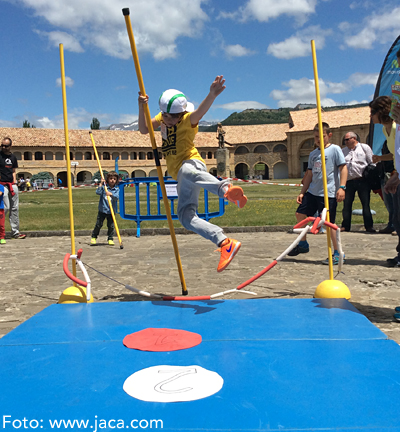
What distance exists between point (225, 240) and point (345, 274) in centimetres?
247

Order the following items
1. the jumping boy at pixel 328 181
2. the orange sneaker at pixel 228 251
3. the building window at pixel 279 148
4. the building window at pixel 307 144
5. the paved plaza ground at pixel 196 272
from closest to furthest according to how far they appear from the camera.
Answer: the orange sneaker at pixel 228 251 < the paved plaza ground at pixel 196 272 < the jumping boy at pixel 328 181 < the building window at pixel 307 144 < the building window at pixel 279 148

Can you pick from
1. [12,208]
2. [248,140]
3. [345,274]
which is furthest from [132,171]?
[345,274]

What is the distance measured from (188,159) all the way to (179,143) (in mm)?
175

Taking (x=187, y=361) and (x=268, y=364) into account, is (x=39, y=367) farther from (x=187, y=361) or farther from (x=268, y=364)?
(x=268, y=364)

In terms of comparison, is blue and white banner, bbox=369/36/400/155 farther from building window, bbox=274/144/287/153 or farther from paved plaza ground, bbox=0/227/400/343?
building window, bbox=274/144/287/153

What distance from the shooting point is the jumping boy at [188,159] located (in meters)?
3.87

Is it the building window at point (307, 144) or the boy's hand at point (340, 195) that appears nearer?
the boy's hand at point (340, 195)

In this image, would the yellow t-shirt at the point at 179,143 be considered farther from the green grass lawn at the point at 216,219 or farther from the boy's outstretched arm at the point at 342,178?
the green grass lawn at the point at 216,219

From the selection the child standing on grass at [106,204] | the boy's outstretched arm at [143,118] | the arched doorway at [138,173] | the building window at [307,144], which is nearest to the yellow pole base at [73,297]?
the boy's outstretched arm at [143,118]

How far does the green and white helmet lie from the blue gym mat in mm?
1844

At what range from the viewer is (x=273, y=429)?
5.62 feet

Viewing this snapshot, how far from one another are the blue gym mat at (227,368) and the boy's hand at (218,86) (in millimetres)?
1874

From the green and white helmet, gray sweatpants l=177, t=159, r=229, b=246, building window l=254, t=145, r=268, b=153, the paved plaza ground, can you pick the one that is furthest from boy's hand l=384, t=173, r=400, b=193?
building window l=254, t=145, r=268, b=153

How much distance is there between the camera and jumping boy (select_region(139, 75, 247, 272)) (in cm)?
387
